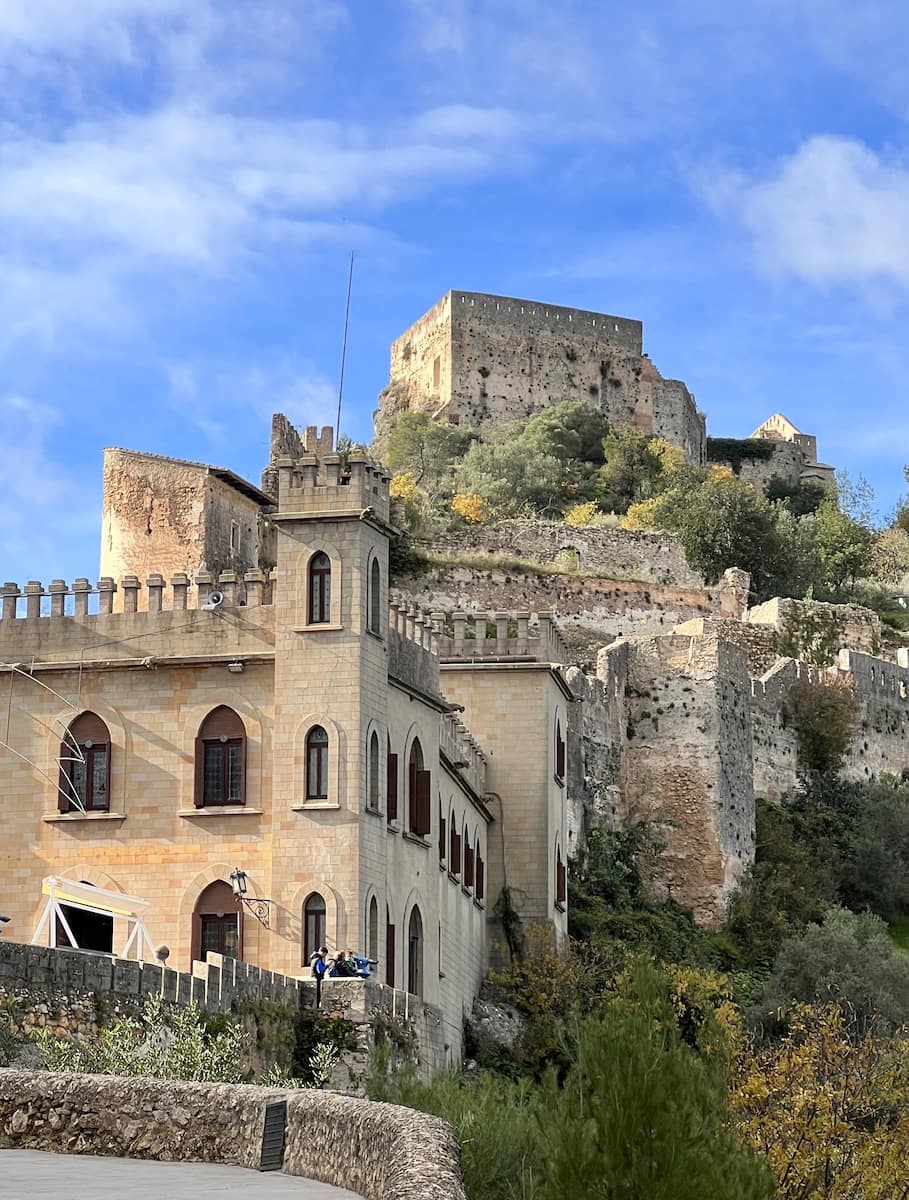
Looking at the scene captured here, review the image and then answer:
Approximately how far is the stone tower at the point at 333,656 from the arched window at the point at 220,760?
0.72 m

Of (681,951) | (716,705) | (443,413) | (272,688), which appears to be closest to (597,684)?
(716,705)

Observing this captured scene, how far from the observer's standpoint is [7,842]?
3712 cm

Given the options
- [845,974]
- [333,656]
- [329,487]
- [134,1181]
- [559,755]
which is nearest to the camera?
[134,1181]

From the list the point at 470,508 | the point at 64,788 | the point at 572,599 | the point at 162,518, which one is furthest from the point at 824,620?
the point at 64,788

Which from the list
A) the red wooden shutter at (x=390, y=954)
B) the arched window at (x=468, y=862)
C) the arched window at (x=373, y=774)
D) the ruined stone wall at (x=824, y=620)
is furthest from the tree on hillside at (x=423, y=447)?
the red wooden shutter at (x=390, y=954)

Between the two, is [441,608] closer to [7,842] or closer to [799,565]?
[799,565]

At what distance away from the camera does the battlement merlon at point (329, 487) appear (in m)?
36.9

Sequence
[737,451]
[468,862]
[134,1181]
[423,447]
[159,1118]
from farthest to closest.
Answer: [737,451] < [423,447] < [468,862] < [159,1118] < [134,1181]

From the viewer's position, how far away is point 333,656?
36344mm

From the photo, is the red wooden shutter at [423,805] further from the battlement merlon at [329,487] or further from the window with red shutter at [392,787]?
the battlement merlon at [329,487]

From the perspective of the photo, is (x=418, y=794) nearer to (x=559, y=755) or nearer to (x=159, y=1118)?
(x=559, y=755)

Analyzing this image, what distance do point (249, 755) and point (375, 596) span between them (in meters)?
3.04

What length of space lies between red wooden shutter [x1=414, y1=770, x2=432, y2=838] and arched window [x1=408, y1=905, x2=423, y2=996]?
132 cm

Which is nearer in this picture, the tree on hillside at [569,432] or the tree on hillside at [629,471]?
the tree on hillside at [629,471]
